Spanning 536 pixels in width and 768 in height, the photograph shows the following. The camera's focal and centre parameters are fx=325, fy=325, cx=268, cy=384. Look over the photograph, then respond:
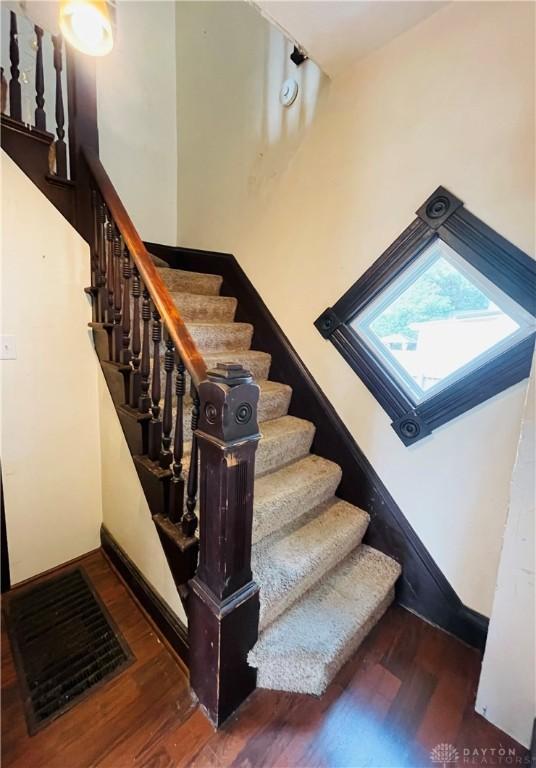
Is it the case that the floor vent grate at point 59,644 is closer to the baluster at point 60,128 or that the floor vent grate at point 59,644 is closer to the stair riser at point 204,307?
the stair riser at point 204,307

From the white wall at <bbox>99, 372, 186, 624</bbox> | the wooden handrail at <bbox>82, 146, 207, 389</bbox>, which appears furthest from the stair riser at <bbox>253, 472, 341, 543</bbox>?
the wooden handrail at <bbox>82, 146, 207, 389</bbox>

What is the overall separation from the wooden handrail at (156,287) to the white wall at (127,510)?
2.52 ft

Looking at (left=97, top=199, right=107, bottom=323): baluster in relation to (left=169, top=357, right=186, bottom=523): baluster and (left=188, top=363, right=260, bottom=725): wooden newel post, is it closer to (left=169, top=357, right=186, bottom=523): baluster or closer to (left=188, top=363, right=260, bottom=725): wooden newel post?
(left=169, top=357, right=186, bottom=523): baluster

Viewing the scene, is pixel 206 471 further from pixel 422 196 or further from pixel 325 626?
pixel 422 196

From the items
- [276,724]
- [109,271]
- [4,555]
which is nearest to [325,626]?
[276,724]

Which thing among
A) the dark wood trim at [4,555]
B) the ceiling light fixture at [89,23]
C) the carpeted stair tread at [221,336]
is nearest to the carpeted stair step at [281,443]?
the carpeted stair tread at [221,336]

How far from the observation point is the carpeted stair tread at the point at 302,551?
125 cm

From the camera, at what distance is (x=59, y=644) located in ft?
4.48

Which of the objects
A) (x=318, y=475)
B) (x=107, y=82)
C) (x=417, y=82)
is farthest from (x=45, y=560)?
(x=107, y=82)

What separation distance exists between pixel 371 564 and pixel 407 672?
0.41 m

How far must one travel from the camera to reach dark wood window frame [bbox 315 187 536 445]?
1261mm

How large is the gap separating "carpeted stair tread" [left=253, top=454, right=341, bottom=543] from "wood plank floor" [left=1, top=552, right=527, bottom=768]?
0.58 meters

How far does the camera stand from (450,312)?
1.50m

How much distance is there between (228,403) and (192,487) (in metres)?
0.42
